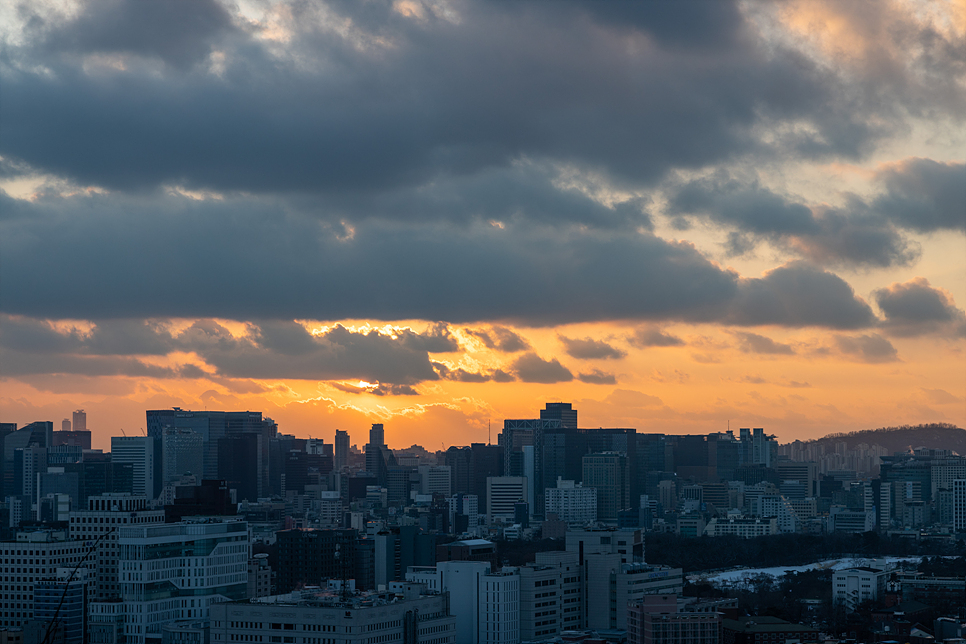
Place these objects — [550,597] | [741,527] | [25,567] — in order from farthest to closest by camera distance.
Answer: [741,527]
[550,597]
[25,567]

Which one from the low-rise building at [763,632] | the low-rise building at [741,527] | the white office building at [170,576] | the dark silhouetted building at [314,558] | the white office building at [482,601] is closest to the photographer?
the white office building at [170,576]

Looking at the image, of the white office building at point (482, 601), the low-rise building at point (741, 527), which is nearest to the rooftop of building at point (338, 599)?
the white office building at point (482, 601)

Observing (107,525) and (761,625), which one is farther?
(107,525)

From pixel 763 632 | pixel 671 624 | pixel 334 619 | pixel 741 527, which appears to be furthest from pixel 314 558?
pixel 741 527

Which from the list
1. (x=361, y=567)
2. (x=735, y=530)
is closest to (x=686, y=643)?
(x=361, y=567)

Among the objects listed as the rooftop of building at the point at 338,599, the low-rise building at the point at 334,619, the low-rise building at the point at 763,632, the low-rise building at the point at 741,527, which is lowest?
the low-rise building at the point at 741,527

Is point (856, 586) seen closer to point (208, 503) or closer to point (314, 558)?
point (314, 558)

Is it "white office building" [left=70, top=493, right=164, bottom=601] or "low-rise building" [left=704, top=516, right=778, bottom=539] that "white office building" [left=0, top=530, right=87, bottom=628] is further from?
"low-rise building" [left=704, top=516, right=778, bottom=539]

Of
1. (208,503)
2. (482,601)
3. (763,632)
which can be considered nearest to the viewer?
(763,632)

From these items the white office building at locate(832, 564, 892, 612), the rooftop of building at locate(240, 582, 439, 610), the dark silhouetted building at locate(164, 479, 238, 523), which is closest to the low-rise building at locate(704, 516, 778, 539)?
the white office building at locate(832, 564, 892, 612)

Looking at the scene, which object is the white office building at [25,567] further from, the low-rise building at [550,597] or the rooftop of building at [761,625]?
the rooftop of building at [761,625]
